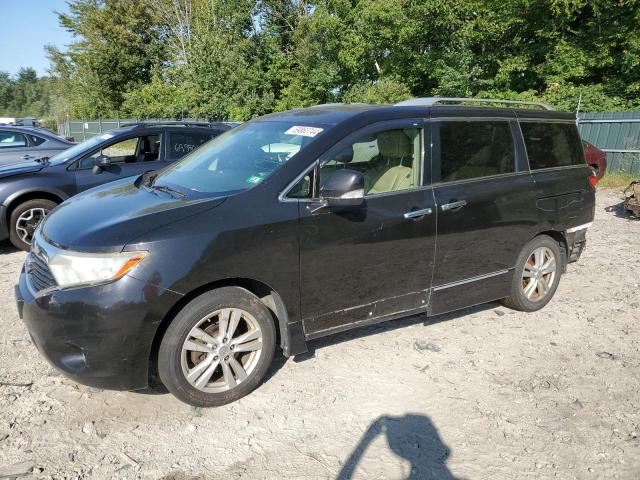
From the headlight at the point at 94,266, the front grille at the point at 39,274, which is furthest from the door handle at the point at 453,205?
the front grille at the point at 39,274

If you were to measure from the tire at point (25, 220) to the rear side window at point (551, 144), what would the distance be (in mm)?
5683

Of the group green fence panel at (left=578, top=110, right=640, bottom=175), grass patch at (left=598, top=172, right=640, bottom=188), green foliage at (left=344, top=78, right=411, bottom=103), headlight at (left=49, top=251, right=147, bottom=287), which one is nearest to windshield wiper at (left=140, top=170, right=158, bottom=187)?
headlight at (left=49, top=251, right=147, bottom=287)

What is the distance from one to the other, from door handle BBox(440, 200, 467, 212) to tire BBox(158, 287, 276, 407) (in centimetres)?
159

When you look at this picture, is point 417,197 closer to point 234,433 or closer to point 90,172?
point 234,433

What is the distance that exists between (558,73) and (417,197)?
59.5 feet

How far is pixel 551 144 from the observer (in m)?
4.76

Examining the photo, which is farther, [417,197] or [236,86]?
[236,86]

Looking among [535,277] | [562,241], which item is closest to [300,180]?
[535,277]

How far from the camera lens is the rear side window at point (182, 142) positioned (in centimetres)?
737

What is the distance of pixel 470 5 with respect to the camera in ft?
68.9

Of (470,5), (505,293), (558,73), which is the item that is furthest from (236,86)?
(505,293)

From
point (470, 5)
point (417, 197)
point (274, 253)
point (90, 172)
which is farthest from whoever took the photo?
point (470, 5)

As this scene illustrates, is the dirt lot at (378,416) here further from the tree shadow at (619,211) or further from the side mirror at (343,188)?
the tree shadow at (619,211)

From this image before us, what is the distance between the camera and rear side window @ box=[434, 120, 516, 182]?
3.92m
